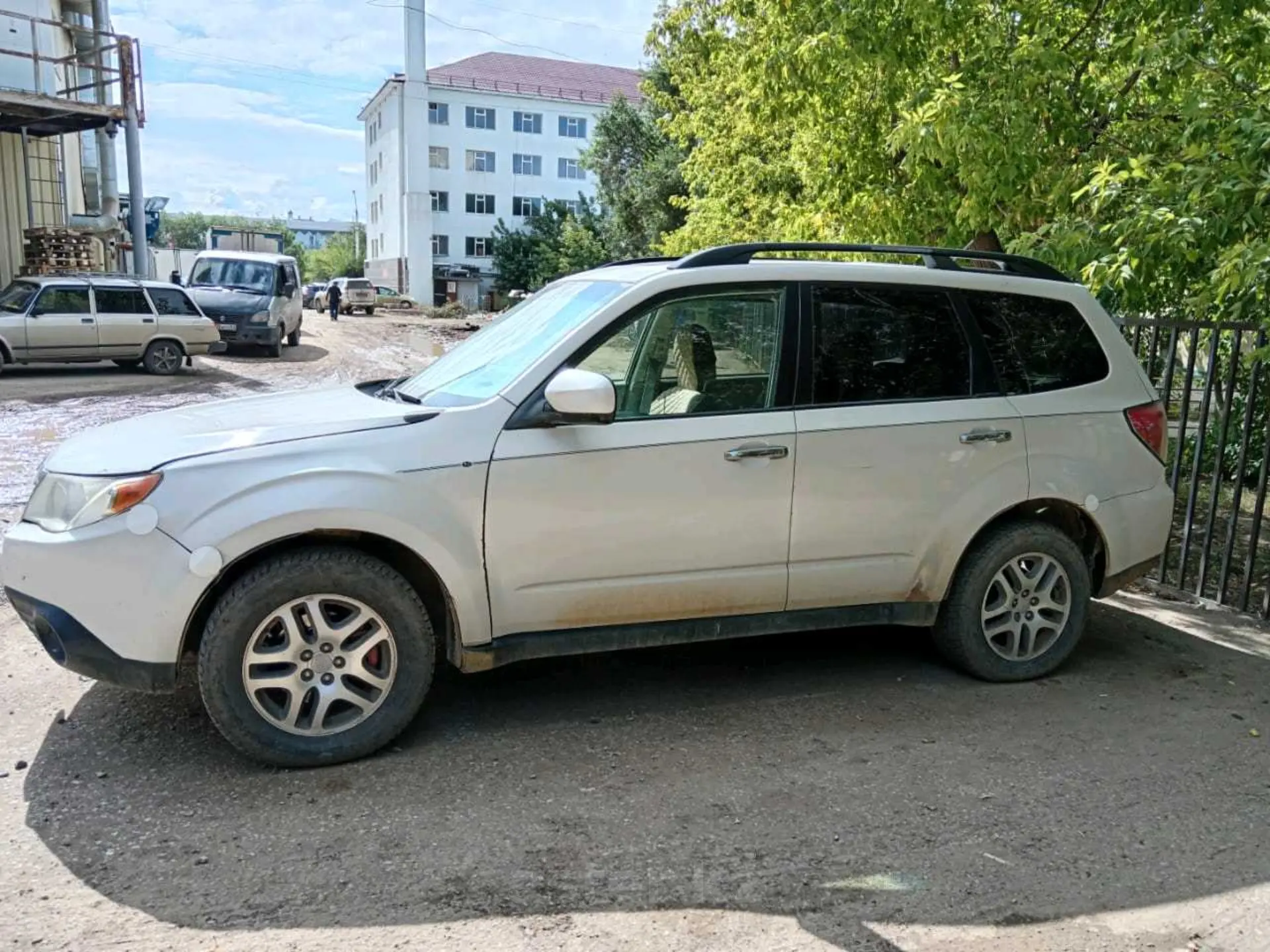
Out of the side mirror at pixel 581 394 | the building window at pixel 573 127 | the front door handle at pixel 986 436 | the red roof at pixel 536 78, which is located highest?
the red roof at pixel 536 78

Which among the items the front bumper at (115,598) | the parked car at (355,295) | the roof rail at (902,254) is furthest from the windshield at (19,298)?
the parked car at (355,295)

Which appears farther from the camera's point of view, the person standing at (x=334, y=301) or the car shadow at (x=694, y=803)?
the person standing at (x=334, y=301)

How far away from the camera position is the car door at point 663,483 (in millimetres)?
3896

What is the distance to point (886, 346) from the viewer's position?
456cm

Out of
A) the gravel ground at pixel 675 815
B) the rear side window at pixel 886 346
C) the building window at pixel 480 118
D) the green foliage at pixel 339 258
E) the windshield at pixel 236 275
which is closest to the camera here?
the gravel ground at pixel 675 815

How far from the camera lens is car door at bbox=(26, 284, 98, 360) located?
16281mm

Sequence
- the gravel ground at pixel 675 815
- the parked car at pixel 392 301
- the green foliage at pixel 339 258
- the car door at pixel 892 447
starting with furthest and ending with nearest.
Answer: the green foliage at pixel 339 258
the parked car at pixel 392 301
the car door at pixel 892 447
the gravel ground at pixel 675 815

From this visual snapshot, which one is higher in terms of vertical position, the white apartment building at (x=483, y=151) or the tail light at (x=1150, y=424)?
the white apartment building at (x=483, y=151)

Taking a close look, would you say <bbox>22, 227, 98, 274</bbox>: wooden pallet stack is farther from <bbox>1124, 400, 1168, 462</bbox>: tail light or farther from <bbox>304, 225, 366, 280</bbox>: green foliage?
<bbox>304, 225, 366, 280</bbox>: green foliage

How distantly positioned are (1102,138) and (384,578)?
21.5 feet

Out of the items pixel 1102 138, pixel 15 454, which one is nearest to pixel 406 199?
Result: pixel 15 454

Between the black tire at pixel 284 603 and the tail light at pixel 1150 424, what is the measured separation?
11.2 ft

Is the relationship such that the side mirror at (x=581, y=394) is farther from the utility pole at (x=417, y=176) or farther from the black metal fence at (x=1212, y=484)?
the utility pole at (x=417, y=176)

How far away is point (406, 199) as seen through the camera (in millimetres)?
63094
